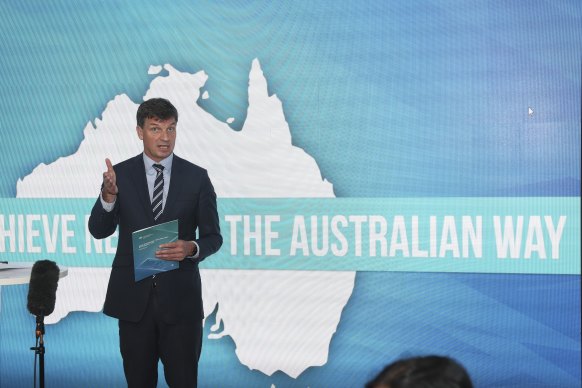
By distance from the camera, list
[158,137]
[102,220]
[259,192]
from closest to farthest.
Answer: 1. [102,220]
2. [158,137]
3. [259,192]

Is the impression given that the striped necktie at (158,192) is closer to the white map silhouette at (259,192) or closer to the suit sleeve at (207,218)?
the suit sleeve at (207,218)

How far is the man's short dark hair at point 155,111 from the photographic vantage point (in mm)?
3240

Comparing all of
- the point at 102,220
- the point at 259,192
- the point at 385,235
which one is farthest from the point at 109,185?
the point at 385,235

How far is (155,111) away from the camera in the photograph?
10.6 ft

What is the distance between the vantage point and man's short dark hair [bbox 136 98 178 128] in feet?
10.6

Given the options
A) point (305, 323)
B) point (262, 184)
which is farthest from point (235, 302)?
point (262, 184)

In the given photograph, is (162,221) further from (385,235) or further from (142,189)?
(385,235)

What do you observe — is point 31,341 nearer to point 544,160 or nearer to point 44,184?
point 44,184

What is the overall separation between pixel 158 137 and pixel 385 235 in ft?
4.99

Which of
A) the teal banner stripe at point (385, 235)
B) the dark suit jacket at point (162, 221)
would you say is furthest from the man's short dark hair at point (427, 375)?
the teal banner stripe at point (385, 235)

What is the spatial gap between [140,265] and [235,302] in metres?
1.48

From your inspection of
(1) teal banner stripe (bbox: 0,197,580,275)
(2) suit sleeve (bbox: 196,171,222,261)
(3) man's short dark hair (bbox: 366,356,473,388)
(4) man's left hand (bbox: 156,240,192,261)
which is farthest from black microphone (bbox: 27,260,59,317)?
(3) man's short dark hair (bbox: 366,356,473,388)

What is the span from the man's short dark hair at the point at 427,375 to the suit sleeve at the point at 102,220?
86.6 inches

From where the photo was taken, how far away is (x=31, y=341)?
15.6 ft
